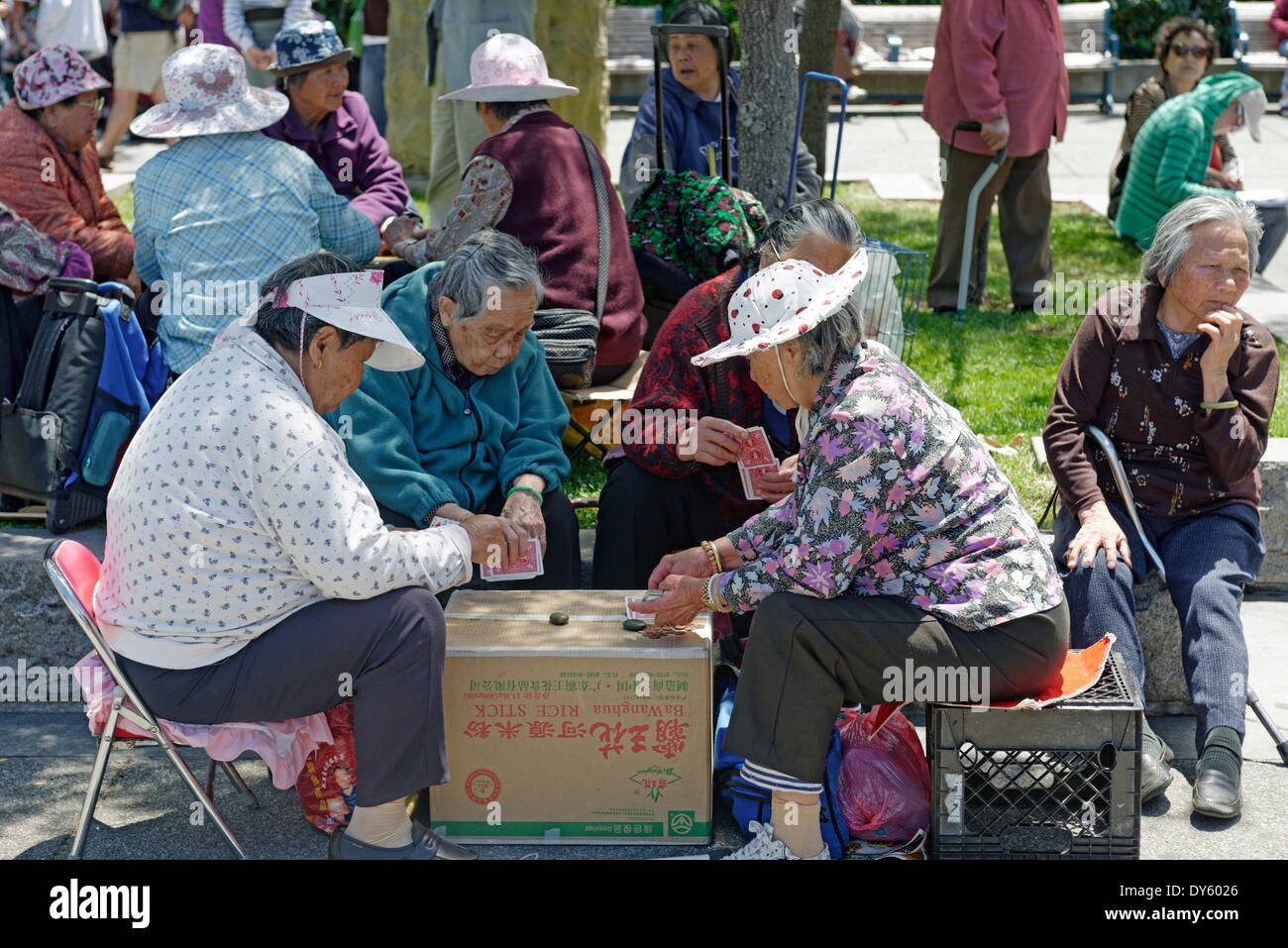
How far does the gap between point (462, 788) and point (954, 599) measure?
4.11 ft

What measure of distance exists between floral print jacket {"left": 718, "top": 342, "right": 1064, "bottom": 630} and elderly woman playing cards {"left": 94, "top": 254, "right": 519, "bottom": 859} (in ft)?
2.66

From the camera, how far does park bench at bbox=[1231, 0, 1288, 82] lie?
548 inches

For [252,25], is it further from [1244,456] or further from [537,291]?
[1244,456]

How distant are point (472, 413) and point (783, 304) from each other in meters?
1.16

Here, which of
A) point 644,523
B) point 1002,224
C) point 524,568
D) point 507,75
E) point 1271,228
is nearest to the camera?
point 524,568

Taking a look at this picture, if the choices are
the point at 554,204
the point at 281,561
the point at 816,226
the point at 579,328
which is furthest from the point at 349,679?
the point at 554,204

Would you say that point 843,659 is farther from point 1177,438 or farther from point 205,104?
point 205,104

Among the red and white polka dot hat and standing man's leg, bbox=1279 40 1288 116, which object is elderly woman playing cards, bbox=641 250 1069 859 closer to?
the red and white polka dot hat

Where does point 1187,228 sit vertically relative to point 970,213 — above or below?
above

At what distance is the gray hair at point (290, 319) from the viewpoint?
3.31 m

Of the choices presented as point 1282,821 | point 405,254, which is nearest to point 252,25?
point 405,254

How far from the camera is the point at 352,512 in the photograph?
128 inches

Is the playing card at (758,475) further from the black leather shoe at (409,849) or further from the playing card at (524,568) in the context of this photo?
the black leather shoe at (409,849)

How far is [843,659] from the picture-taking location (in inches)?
133
